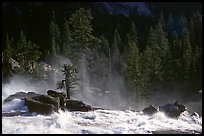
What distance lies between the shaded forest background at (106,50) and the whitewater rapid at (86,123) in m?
19.4

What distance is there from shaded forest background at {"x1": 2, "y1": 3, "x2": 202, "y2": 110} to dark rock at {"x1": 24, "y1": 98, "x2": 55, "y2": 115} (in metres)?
20.3

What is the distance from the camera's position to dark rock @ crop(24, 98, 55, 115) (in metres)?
30.3

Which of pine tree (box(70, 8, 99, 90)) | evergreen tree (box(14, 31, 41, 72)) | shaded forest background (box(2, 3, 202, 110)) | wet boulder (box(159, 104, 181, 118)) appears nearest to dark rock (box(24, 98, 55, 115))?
wet boulder (box(159, 104, 181, 118))

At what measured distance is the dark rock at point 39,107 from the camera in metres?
30.3

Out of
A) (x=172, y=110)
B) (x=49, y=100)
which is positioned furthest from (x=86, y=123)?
(x=172, y=110)

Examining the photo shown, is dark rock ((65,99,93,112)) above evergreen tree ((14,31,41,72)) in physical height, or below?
below

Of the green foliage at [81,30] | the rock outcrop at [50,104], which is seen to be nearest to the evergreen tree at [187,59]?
the green foliage at [81,30]

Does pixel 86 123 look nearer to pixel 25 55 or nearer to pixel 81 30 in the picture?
pixel 81 30

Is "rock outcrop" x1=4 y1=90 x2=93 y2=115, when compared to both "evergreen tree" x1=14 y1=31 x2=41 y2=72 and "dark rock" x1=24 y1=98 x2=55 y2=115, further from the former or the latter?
"evergreen tree" x1=14 y1=31 x2=41 y2=72

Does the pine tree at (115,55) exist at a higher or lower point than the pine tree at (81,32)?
higher

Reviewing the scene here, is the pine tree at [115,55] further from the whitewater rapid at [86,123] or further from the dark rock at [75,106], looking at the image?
the whitewater rapid at [86,123]

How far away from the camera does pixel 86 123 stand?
91.1 feet

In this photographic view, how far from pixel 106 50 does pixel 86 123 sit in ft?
222

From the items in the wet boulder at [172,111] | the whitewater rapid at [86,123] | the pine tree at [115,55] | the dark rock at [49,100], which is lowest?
the whitewater rapid at [86,123]
